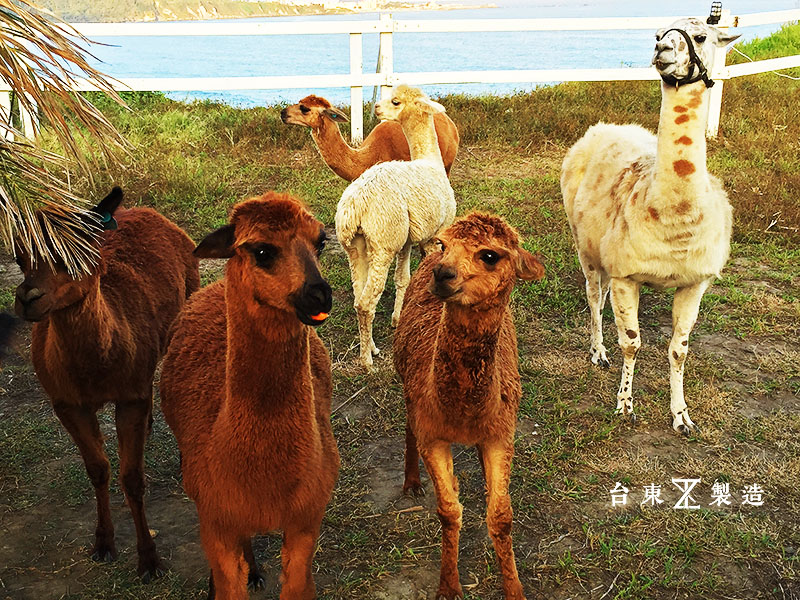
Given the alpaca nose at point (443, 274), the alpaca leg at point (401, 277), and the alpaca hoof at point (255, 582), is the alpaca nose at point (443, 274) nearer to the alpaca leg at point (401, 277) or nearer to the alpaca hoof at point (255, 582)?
the alpaca hoof at point (255, 582)

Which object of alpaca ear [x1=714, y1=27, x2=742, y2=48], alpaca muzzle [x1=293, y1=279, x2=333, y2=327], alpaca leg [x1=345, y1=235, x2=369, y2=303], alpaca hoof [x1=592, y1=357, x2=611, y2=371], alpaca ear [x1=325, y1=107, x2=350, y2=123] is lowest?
alpaca hoof [x1=592, y1=357, x2=611, y2=371]

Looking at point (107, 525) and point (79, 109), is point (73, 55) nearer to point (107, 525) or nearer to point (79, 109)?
point (79, 109)

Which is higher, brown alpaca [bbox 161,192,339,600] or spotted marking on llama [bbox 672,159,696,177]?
spotted marking on llama [bbox 672,159,696,177]

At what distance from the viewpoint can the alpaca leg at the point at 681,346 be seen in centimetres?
438

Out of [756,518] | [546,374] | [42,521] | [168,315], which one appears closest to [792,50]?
[546,374]

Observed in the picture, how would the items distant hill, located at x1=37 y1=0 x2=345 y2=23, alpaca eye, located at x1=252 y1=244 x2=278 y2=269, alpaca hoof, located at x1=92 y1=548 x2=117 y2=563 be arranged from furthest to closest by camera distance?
1. distant hill, located at x1=37 y1=0 x2=345 y2=23
2. alpaca hoof, located at x1=92 y1=548 x2=117 y2=563
3. alpaca eye, located at x1=252 y1=244 x2=278 y2=269

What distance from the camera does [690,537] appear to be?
3492mm

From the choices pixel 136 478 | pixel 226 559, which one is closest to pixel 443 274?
pixel 226 559

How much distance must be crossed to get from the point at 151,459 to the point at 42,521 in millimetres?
669

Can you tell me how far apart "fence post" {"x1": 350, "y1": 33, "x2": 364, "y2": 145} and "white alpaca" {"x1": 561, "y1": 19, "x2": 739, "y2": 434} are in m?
5.84

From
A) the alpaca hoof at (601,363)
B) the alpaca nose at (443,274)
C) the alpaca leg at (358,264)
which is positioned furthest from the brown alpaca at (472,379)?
the alpaca hoof at (601,363)

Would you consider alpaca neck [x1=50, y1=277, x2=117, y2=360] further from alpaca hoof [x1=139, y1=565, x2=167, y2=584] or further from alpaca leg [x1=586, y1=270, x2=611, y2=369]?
alpaca leg [x1=586, y1=270, x2=611, y2=369]

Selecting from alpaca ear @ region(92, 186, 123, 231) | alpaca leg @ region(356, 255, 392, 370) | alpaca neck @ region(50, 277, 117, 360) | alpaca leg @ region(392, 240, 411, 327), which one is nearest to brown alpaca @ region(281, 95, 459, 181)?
alpaca leg @ region(392, 240, 411, 327)

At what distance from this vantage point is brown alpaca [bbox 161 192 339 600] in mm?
2309
